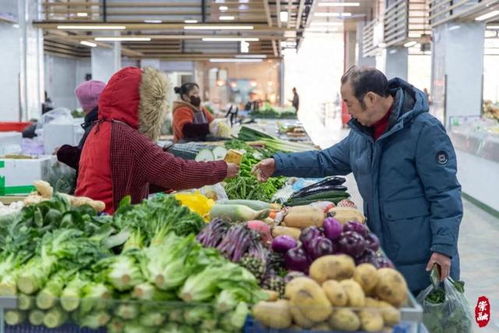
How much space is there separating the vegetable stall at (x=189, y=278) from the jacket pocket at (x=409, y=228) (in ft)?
3.36

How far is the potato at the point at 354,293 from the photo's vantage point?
6.40ft

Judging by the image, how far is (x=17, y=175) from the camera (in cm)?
505

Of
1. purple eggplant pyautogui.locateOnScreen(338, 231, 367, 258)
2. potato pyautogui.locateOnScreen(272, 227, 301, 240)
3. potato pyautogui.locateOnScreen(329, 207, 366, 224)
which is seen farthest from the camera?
potato pyautogui.locateOnScreen(329, 207, 366, 224)

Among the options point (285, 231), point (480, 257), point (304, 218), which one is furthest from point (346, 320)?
point (480, 257)

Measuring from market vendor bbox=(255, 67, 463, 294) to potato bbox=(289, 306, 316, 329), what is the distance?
141cm

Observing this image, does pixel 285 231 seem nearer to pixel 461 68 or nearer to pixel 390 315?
pixel 390 315

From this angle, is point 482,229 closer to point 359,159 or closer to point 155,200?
point 359,159

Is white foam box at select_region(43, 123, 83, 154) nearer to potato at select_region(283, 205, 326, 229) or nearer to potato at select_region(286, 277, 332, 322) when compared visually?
potato at select_region(283, 205, 326, 229)

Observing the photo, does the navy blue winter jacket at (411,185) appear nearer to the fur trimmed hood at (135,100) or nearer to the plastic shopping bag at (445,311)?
the plastic shopping bag at (445,311)

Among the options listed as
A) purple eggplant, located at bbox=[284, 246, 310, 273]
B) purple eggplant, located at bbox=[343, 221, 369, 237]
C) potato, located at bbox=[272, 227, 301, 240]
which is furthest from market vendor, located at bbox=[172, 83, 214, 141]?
purple eggplant, located at bbox=[284, 246, 310, 273]

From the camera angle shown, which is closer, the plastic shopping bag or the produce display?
the produce display

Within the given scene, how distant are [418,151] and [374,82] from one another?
367mm

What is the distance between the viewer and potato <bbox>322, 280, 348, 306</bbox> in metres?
1.94

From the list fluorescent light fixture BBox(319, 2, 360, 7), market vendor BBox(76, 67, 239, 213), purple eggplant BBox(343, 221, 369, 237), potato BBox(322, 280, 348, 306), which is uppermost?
fluorescent light fixture BBox(319, 2, 360, 7)
